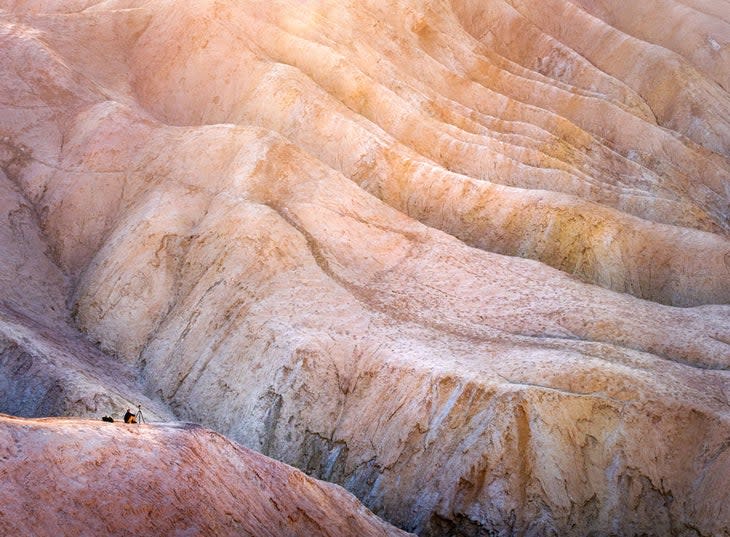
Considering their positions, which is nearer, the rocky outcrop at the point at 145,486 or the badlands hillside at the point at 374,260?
the rocky outcrop at the point at 145,486

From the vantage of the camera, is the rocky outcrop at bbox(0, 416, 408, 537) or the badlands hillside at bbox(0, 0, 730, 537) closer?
the rocky outcrop at bbox(0, 416, 408, 537)

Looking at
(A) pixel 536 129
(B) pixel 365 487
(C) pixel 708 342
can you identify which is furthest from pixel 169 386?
(A) pixel 536 129

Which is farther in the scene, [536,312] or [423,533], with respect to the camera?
[536,312]

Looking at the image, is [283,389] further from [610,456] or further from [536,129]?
[536,129]

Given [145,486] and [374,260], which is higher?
[374,260]
